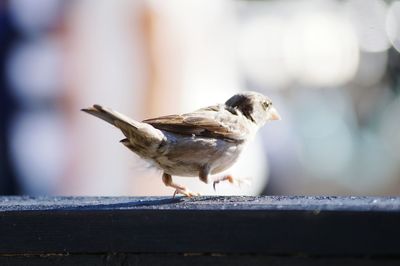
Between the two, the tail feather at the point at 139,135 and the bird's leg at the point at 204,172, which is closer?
the tail feather at the point at 139,135

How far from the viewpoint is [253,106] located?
493cm

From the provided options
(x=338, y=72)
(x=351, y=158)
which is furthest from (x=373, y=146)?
(x=338, y=72)

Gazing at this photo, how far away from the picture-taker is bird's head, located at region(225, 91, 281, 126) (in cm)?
490

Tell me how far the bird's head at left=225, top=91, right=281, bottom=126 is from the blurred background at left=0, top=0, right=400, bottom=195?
2.00m

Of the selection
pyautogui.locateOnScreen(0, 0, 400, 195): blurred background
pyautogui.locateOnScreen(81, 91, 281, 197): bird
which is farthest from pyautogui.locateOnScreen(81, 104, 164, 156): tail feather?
pyautogui.locateOnScreen(0, 0, 400, 195): blurred background

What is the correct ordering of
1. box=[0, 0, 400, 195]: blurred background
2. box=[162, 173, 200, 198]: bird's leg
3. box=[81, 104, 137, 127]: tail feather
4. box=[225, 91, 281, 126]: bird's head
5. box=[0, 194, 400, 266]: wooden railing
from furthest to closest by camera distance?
box=[0, 0, 400, 195]: blurred background → box=[225, 91, 281, 126]: bird's head → box=[162, 173, 200, 198]: bird's leg → box=[81, 104, 137, 127]: tail feather → box=[0, 194, 400, 266]: wooden railing

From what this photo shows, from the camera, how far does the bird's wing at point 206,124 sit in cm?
428

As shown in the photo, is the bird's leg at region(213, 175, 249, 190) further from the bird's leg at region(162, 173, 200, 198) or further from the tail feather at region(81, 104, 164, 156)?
the tail feather at region(81, 104, 164, 156)

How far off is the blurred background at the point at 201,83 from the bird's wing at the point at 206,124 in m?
2.29

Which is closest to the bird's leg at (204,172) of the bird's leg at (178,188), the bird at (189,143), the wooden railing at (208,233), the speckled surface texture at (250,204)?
the bird at (189,143)

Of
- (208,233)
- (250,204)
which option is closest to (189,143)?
(250,204)

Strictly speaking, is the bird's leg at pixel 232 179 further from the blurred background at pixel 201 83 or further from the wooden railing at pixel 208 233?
the blurred background at pixel 201 83

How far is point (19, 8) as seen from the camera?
8.27 meters

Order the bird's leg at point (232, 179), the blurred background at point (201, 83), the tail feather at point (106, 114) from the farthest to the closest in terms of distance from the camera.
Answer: the blurred background at point (201, 83) < the bird's leg at point (232, 179) < the tail feather at point (106, 114)
